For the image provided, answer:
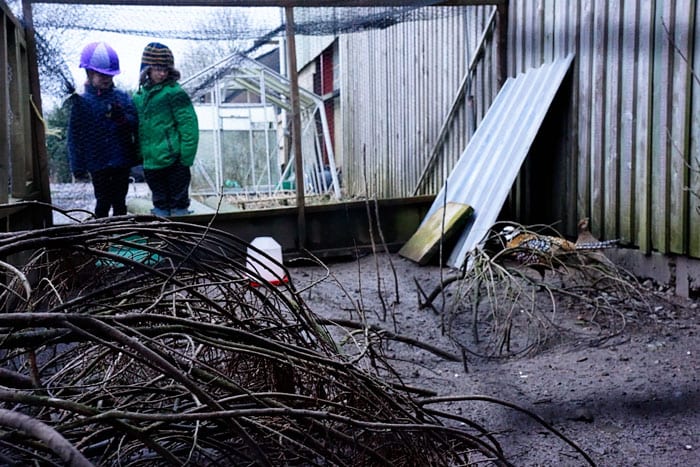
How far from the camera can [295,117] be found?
561 centimetres

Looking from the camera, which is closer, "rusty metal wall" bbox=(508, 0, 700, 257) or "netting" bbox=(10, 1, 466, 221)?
"rusty metal wall" bbox=(508, 0, 700, 257)

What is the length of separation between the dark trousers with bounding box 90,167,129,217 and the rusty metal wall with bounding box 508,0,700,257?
12.0ft

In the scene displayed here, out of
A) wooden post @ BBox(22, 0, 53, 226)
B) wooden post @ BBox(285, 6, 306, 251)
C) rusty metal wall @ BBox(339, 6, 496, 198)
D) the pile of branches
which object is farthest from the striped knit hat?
the pile of branches

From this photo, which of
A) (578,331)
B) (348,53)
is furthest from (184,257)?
(348,53)

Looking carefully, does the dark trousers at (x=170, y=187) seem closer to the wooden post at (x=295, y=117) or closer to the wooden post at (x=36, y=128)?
the wooden post at (x=36, y=128)

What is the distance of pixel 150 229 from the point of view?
52.2 inches

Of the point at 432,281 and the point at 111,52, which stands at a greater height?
the point at 111,52

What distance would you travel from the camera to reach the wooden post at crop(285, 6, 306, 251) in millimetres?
5348

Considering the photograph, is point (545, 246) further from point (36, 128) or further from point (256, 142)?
point (256, 142)

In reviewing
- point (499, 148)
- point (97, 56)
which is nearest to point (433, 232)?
point (499, 148)

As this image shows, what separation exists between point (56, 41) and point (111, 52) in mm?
435

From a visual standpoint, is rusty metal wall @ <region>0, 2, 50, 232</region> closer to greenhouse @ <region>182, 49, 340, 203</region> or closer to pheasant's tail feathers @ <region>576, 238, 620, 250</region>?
greenhouse @ <region>182, 49, 340, 203</region>

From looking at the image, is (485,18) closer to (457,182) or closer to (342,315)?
(457,182)

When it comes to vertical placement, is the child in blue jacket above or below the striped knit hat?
below
